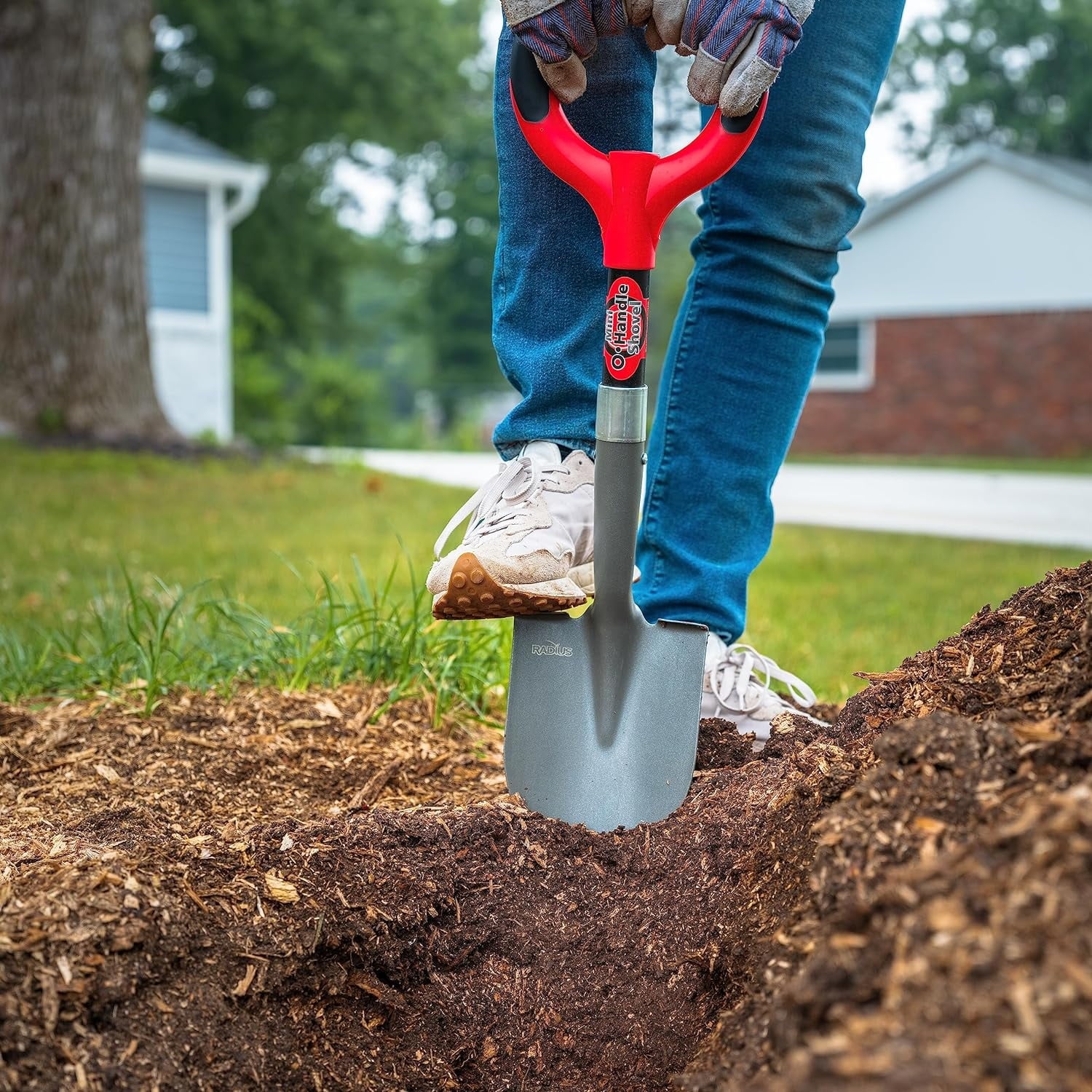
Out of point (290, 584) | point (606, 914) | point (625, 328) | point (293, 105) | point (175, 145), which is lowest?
point (290, 584)

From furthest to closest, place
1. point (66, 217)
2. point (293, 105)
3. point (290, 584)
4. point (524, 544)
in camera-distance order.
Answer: point (293, 105), point (66, 217), point (290, 584), point (524, 544)

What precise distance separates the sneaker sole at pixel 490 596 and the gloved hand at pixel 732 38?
0.67 metres

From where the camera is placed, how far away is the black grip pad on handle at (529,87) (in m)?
1.51

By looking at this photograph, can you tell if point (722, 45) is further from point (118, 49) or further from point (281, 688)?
point (118, 49)

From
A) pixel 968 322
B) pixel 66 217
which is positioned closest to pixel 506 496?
pixel 66 217

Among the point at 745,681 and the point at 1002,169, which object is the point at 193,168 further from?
the point at 745,681

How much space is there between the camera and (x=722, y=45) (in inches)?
56.3

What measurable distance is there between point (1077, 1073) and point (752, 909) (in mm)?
566

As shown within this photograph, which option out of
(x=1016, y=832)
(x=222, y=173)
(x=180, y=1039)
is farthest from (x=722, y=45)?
(x=222, y=173)

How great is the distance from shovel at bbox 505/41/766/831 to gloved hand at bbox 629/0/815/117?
0.04m

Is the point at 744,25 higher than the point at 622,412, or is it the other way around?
the point at 744,25

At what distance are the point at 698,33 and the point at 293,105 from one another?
62.5ft

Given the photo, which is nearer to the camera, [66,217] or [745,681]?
[745,681]

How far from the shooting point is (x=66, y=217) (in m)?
7.88
